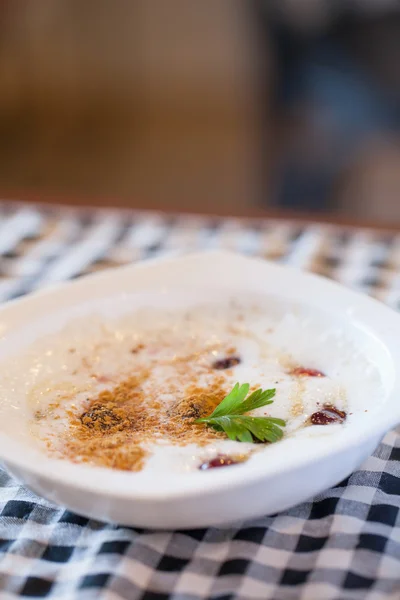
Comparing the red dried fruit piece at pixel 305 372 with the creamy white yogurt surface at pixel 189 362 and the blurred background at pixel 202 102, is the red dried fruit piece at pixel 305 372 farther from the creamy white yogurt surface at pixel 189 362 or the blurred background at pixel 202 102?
the blurred background at pixel 202 102

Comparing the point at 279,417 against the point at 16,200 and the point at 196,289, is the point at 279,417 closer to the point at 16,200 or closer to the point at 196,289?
the point at 196,289

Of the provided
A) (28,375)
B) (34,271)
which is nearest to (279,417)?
(28,375)

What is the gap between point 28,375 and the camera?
104 cm

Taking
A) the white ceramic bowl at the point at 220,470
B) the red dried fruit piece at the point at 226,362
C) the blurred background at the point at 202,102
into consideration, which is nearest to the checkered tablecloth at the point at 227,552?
the white ceramic bowl at the point at 220,470

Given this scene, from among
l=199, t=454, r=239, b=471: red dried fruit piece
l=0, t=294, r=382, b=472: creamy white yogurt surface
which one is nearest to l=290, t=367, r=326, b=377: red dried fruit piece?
l=0, t=294, r=382, b=472: creamy white yogurt surface

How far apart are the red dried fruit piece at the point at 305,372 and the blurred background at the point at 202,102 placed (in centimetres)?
227

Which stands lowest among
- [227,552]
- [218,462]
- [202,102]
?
[227,552]

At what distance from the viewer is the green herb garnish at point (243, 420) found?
0.88m

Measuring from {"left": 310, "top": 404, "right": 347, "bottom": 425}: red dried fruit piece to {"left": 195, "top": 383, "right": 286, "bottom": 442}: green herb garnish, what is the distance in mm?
43

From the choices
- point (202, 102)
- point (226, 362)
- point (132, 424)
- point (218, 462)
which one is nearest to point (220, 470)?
point (218, 462)

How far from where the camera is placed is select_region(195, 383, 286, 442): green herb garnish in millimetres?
876

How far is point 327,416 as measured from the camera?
925 mm

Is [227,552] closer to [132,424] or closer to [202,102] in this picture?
[132,424]

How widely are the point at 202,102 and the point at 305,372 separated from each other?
13.9 feet
